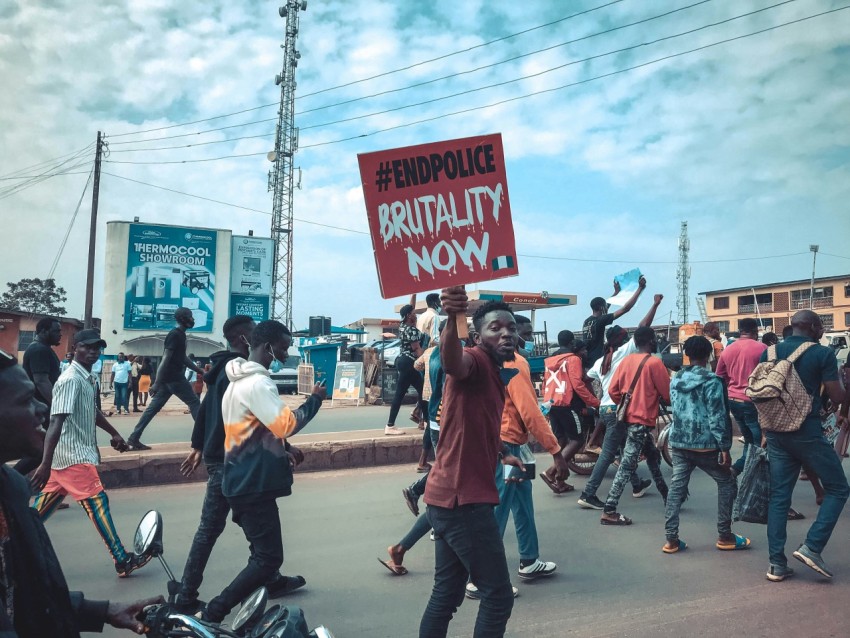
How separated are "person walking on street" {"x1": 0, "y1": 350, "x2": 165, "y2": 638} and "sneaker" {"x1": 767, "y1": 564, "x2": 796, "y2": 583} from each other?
4512 mm

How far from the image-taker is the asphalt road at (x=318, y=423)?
36.1 feet

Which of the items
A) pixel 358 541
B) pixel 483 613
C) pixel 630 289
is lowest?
pixel 358 541

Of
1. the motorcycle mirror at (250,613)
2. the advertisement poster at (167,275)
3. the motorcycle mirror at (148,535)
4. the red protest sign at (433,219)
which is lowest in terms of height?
the motorcycle mirror at (250,613)

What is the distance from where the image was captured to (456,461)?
9.71 ft

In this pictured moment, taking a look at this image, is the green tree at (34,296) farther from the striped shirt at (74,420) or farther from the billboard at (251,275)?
the striped shirt at (74,420)

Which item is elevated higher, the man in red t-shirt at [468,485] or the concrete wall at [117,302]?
the concrete wall at [117,302]

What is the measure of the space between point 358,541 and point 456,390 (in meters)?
3.14

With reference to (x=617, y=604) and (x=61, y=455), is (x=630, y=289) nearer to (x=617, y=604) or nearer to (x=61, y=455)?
(x=617, y=604)

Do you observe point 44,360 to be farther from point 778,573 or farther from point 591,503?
point 778,573

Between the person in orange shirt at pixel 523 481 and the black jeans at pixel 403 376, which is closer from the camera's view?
the person in orange shirt at pixel 523 481

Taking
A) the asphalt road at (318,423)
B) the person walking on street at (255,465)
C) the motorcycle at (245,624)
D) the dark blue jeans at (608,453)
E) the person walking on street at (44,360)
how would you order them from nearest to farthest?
the motorcycle at (245,624), the person walking on street at (255,465), the person walking on street at (44,360), the dark blue jeans at (608,453), the asphalt road at (318,423)

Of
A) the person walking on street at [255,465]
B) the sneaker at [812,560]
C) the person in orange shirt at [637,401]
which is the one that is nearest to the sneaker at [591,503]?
the person in orange shirt at [637,401]

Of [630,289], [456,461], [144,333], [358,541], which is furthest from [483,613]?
[144,333]

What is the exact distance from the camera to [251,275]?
34.8m
